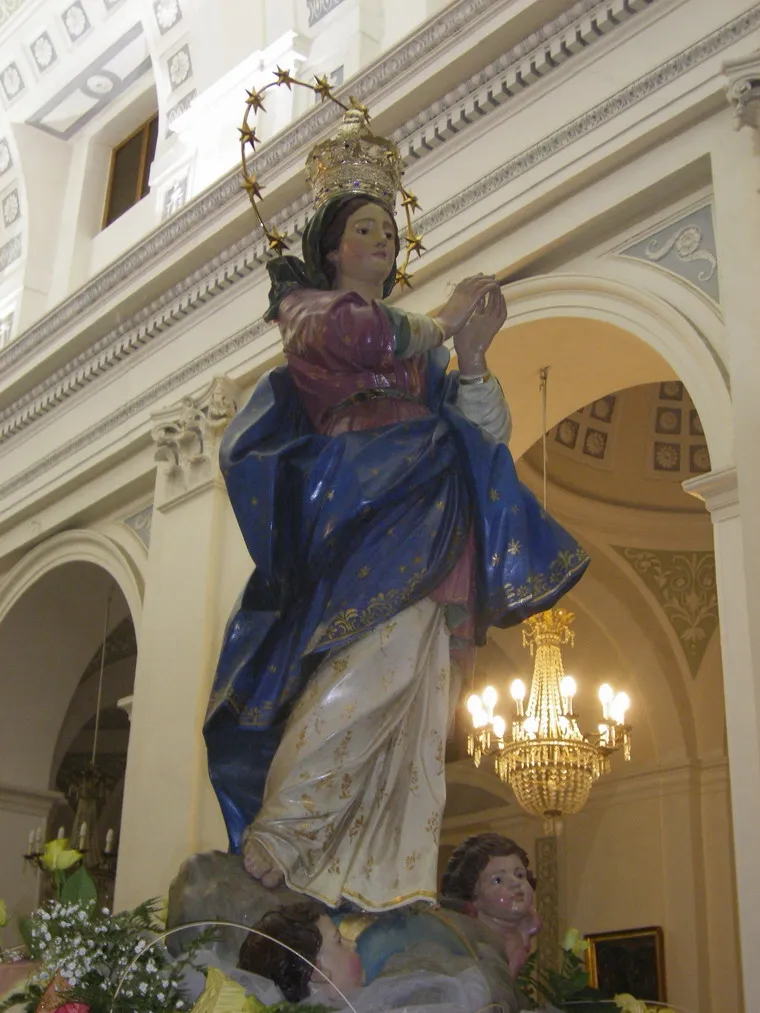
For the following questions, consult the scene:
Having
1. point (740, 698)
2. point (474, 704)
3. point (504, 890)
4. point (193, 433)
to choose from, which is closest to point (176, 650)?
point (193, 433)

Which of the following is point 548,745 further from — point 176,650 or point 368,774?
point 368,774

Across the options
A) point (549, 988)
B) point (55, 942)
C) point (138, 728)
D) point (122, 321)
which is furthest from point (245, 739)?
point (122, 321)

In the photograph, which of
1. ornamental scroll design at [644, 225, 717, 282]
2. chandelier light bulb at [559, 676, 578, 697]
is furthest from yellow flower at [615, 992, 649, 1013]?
chandelier light bulb at [559, 676, 578, 697]

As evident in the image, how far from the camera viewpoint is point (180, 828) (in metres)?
6.56

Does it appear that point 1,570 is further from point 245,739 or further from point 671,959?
point 245,739

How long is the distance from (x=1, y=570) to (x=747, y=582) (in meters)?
6.01

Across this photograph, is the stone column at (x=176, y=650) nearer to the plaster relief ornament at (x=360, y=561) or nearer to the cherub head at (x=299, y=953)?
the plaster relief ornament at (x=360, y=561)

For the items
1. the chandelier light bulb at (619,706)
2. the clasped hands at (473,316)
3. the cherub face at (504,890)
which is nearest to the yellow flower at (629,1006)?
the cherub face at (504,890)

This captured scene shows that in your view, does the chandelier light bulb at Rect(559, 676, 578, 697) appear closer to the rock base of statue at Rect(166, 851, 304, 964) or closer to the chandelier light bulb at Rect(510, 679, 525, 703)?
the chandelier light bulb at Rect(510, 679, 525, 703)

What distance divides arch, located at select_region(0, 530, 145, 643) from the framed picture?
11.3ft

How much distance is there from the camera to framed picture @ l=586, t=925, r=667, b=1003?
8.55m

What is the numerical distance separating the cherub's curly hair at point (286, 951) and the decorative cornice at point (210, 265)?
425 centimetres

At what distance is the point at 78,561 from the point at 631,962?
4211 millimetres

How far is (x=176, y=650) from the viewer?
7117 millimetres
